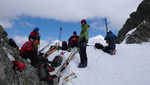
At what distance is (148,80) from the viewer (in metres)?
6.50

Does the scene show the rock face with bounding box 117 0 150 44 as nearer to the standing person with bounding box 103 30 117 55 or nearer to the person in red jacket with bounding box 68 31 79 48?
the standing person with bounding box 103 30 117 55

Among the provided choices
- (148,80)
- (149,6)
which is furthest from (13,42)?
(149,6)

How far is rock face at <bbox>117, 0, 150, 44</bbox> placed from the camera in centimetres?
2106

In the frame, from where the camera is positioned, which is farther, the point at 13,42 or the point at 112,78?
the point at 13,42

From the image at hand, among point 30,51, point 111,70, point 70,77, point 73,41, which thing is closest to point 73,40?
point 73,41

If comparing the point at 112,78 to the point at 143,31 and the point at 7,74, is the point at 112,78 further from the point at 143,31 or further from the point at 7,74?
the point at 143,31

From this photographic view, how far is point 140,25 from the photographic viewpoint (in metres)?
24.8

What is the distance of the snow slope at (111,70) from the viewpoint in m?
6.89

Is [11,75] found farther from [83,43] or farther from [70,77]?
[83,43]

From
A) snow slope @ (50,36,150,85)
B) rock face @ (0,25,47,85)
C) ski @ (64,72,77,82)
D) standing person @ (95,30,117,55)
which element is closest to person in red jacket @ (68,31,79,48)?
standing person @ (95,30,117,55)

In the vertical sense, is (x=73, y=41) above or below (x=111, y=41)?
above

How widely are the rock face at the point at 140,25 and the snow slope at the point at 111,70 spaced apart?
11.4 m

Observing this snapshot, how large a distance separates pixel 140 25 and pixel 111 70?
19.8 m

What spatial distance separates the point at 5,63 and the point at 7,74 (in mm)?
390
